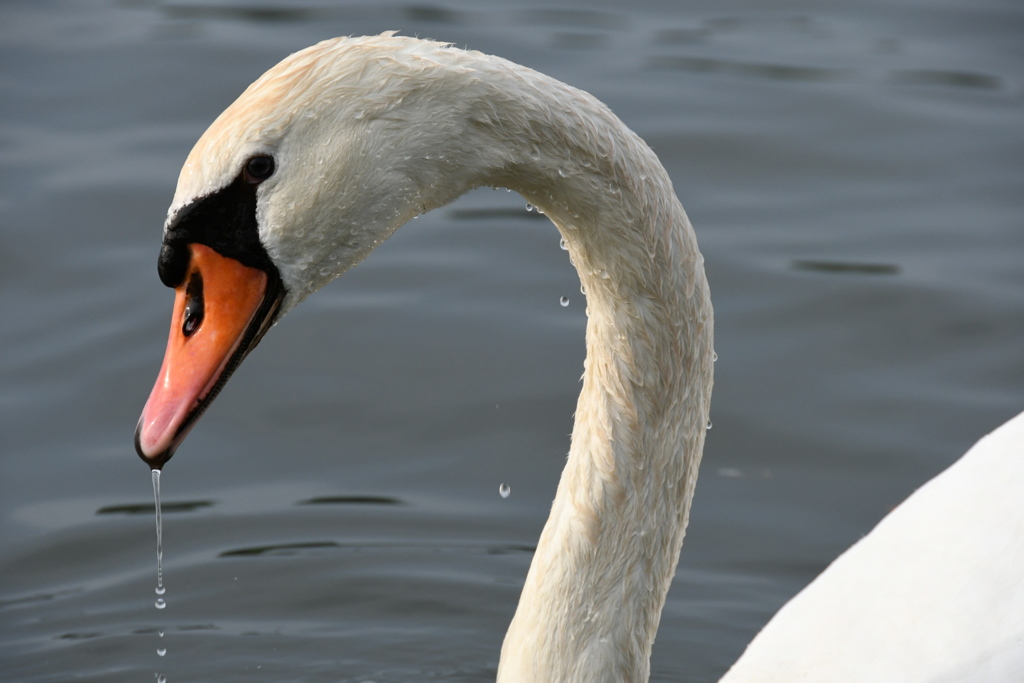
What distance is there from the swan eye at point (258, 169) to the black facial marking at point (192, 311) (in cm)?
30

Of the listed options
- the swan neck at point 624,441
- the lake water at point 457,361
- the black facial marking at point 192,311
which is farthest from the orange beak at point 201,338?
the lake water at point 457,361

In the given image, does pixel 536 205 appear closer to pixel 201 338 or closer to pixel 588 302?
pixel 588 302

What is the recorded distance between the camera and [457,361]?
19.3 ft

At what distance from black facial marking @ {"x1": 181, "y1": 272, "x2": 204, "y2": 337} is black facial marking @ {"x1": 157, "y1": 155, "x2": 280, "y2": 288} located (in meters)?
0.04

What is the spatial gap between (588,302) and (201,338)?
37.8 inches

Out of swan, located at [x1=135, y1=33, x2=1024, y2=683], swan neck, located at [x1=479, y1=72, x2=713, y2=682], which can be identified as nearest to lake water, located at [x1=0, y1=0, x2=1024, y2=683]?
swan, located at [x1=135, y1=33, x2=1024, y2=683]

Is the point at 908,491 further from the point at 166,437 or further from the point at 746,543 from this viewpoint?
the point at 166,437

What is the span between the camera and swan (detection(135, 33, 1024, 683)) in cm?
251

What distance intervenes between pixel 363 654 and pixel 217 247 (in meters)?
2.48

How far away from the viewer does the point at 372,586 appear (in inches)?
194

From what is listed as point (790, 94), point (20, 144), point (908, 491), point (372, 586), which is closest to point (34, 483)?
point (372, 586)

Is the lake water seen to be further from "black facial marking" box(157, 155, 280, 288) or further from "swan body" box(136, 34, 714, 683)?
"black facial marking" box(157, 155, 280, 288)

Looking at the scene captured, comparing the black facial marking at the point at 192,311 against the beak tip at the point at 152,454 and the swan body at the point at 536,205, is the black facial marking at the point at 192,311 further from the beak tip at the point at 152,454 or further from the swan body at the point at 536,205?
the beak tip at the point at 152,454

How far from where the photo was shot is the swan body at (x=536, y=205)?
8.18ft
